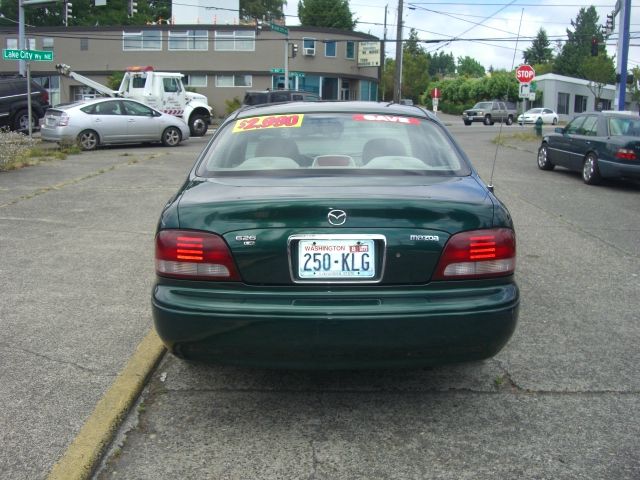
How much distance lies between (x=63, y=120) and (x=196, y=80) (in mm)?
34510

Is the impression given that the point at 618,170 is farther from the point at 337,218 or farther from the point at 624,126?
the point at 337,218

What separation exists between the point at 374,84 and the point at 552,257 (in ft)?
176

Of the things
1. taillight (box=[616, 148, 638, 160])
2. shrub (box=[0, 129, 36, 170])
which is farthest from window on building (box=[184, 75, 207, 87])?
taillight (box=[616, 148, 638, 160])

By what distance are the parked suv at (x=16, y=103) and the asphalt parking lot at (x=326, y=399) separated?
18.2m

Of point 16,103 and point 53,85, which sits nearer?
point 16,103

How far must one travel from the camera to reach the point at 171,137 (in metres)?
21.6

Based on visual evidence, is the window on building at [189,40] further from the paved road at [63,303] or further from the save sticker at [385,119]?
the save sticker at [385,119]

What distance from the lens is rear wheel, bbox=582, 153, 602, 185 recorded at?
44.8 feet

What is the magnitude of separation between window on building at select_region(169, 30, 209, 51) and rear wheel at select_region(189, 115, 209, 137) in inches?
1069

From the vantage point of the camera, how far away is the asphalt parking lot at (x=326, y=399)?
10.4 ft

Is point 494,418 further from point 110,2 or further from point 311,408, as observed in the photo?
point 110,2

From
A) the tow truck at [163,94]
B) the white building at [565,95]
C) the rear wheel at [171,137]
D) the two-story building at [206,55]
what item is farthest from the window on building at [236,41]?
the rear wheel at [171,137]

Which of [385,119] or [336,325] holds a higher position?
[385,119]

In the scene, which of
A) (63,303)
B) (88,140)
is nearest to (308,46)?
(88,140)
